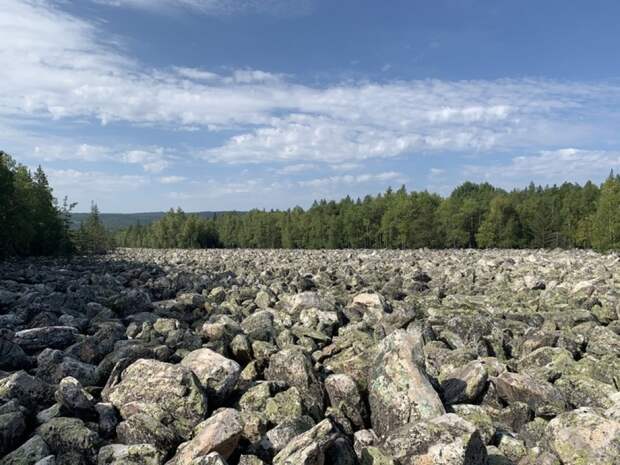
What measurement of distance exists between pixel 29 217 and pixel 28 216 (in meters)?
0.54

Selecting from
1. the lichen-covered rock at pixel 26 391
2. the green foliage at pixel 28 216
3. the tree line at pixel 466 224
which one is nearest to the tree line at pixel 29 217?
the green foliage at pixel 28 216

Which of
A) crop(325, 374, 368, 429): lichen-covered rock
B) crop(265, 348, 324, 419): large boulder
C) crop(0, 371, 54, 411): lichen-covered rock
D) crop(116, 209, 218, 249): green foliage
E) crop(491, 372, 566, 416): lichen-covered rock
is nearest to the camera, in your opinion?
crop(0, 371, 54, 411): lichen-covered rock

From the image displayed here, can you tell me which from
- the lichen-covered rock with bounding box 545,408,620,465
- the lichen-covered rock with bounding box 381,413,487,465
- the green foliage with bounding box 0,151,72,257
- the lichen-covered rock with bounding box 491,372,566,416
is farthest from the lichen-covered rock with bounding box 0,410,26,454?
the green foliage with bounding box 0,151,72,257

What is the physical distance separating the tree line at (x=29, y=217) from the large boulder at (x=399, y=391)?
159 ft

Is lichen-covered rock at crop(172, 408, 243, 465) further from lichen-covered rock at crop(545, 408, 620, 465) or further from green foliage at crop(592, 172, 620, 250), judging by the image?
green foliage at crop(592, 172, 620, 250)

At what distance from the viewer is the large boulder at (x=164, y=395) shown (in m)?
7.21

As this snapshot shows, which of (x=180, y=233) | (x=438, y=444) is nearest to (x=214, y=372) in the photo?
(x=438, y=444)

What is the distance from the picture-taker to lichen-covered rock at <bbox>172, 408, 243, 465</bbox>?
238 inches

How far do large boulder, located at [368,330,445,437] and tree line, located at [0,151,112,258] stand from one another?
1904 inches

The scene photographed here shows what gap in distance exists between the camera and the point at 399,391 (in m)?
7.52

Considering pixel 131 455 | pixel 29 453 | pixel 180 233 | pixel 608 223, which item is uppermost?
pixel 608 223

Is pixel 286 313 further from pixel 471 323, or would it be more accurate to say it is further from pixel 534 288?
pixel 534 288

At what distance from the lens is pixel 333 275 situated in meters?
28.1

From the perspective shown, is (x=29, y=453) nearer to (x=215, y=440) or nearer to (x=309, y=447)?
(x=215, y=440)
